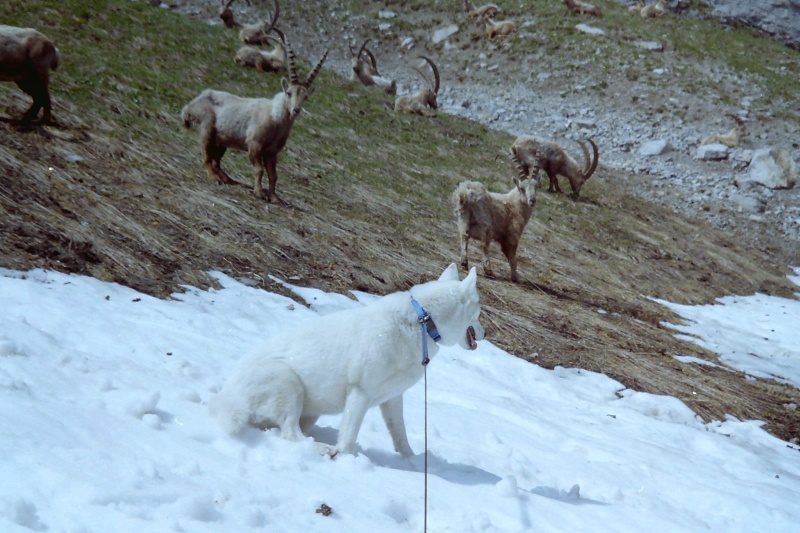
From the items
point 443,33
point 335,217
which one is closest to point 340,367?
point 335,217

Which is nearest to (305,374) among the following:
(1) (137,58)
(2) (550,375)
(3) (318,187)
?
(2) (550,375)

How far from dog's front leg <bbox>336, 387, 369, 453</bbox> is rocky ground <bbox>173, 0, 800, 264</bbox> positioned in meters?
18.5

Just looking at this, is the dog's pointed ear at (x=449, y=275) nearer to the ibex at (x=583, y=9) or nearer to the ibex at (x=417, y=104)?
the ibex at (x=417, y=104)

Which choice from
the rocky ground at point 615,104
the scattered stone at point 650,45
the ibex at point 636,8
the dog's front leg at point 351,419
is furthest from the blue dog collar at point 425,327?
the ibex at point 636,8

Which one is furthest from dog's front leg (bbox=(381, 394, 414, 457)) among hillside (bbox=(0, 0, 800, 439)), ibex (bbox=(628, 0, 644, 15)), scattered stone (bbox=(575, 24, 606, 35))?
ibex (bbox=(628, 0, 644, 15))

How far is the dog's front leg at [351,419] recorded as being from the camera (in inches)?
176

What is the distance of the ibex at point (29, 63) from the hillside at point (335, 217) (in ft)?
1.28

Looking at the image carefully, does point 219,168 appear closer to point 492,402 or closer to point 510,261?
point 510,261

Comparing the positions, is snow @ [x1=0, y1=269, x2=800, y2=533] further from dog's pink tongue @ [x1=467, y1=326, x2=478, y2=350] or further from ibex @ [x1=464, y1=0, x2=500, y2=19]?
A: ibex @ [x1=464, y1=0, x2=500, y2=19]

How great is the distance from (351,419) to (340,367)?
0.33 m

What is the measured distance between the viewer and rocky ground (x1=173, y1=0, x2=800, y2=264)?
21688 mm

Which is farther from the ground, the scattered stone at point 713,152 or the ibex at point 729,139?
the ibex at point 729,139

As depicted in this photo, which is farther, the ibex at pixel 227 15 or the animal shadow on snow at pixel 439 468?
the ibex at pixel 227 15

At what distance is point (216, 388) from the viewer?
5.24 m
